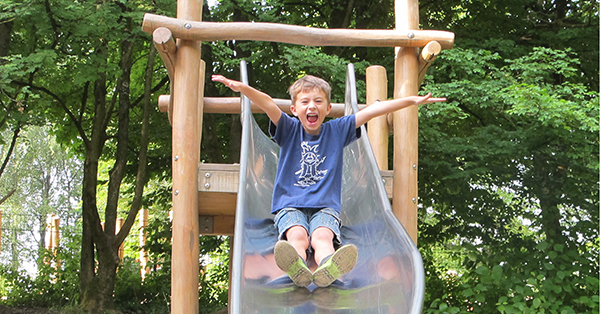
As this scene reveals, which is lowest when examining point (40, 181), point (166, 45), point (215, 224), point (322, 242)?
point (322, 242)

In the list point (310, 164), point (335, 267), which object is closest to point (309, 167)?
point (310, 164)

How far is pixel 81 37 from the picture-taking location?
744 cm

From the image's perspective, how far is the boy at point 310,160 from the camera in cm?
311

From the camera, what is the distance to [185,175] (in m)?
3.85

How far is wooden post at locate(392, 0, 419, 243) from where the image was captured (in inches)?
154

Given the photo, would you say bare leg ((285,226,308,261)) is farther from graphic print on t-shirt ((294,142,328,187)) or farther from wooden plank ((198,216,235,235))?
wooden plank ((198,216,235,235))

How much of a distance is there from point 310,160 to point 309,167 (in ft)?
0.13

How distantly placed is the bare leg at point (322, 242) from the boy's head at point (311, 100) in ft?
2.15

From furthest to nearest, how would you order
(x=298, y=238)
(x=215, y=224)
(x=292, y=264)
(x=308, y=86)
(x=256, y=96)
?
(x=215, y=224) < (x=308, y=86) < (x=256, y=96) < (x=298, y=238) < (x=292, y=264)

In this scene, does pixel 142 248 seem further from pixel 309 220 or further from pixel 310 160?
pixel 309 220

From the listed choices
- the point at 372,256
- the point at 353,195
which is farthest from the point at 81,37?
the point at 372,256

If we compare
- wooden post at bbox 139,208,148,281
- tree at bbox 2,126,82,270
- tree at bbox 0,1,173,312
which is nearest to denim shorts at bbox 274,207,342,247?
tree at bbox 0,1,173,312

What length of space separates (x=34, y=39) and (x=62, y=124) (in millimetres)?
1931

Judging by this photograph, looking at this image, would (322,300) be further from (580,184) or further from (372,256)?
(580,184)
